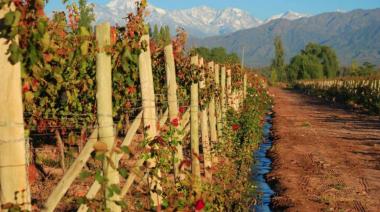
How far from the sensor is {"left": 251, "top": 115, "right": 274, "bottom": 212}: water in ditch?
10484mm

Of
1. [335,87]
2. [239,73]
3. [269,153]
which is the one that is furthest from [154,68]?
[335,87]

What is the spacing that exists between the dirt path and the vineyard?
97 centimetres

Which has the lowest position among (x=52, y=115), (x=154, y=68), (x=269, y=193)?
(x=269, y=193)

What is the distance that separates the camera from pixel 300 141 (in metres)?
18.6

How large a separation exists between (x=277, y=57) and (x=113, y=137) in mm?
117915

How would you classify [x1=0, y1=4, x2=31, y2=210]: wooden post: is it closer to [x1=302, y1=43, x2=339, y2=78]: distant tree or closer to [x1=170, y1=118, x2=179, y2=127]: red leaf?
[x1=170, y1=118, x2=179, y2=127]: red leaf

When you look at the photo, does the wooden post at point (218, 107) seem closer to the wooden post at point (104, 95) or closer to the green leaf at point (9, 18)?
the wooden post at point (104, 95)

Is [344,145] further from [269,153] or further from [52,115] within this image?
[52,115]

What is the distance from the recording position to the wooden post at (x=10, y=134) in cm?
370

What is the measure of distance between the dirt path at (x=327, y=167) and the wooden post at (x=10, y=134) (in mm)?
6626

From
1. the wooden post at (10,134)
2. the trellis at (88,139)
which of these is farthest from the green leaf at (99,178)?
the wooden post at (10,134)

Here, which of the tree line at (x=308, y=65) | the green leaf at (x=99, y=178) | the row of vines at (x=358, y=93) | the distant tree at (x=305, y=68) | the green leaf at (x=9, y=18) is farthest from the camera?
the tree line at (x=308, y=65)

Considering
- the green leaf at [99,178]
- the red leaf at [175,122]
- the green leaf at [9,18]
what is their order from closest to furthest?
the green leaf at [9,18] < the green leaf at [99,178] < the red leaf at [175,122]

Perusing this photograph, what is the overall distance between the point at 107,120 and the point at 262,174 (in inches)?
356
